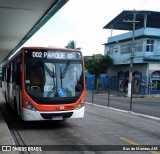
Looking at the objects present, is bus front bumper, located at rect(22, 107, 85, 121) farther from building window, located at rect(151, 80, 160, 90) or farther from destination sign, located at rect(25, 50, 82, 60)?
building window, located at rect(151, 80, 160, 90)

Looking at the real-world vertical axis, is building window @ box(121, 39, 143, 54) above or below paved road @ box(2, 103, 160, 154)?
above

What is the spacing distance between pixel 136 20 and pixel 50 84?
135 ft

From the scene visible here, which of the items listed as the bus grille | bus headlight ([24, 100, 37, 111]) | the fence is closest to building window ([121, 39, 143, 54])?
the fence

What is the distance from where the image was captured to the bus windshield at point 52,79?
10.5m

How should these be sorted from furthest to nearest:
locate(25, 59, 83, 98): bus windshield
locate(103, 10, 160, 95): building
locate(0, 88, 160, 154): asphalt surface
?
locate(103, 10, 160, 95): building → locate(25, 59, 83, 98): bus windshield → locate(0, 88, 160, 154): asphalt surface

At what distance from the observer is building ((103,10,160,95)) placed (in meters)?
42.8

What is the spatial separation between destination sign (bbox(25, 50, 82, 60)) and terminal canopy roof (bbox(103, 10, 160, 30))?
3348 cm

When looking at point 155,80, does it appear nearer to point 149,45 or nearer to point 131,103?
point 149,45

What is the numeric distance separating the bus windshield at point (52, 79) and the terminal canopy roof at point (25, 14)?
2.67 m

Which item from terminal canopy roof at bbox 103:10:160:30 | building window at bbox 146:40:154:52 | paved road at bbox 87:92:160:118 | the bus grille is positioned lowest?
paved road at bbox 87:92:160:118

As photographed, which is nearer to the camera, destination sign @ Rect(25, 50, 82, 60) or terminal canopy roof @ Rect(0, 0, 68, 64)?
destination sign @ Rect(25, 50, 82, 60)

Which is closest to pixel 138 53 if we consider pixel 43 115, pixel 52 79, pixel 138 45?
pixel 138 45

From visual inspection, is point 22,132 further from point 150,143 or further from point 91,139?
point 150,143

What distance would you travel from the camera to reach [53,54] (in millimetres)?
11023
